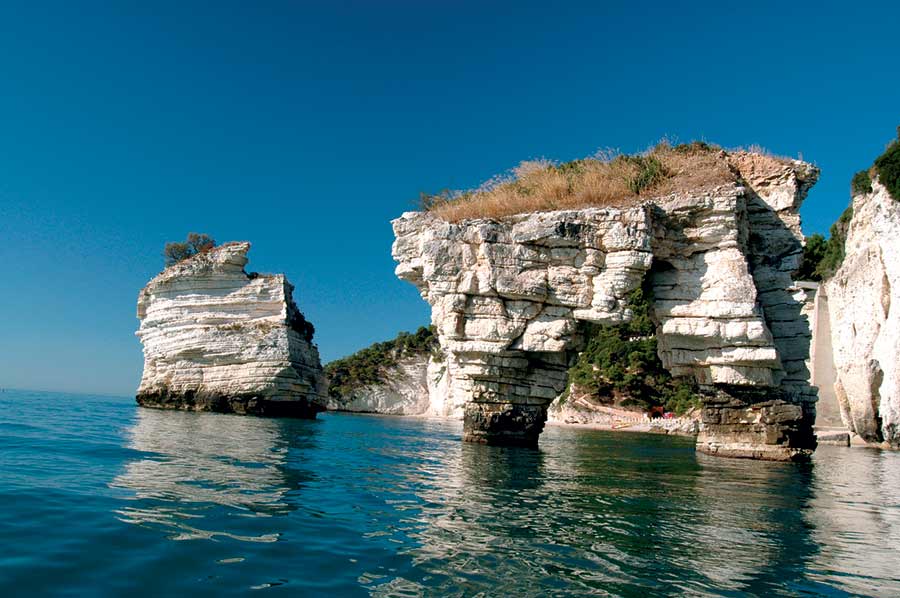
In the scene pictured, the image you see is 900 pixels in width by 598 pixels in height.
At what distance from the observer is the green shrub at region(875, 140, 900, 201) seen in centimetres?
2309

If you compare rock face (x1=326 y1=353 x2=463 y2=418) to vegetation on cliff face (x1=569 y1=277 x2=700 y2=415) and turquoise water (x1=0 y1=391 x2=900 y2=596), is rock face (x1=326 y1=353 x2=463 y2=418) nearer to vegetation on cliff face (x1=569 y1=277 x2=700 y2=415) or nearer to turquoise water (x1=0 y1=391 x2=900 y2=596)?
vegetation on cliff face (x1=569 y1=277 x2=700 y2=415)

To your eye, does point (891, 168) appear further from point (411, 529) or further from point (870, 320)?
point (411, 529)

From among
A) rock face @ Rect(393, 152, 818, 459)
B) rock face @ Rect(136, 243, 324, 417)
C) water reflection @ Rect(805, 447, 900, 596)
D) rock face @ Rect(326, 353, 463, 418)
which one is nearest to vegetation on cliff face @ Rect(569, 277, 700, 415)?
rock face @ Rect(136, 243, 324, 417)

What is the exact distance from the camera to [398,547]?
5.57 m

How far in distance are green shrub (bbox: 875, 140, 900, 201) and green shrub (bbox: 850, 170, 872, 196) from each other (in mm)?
1261

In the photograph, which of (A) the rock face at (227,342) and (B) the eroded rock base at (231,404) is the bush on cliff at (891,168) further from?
(B) the eroded rock base at (231,404)

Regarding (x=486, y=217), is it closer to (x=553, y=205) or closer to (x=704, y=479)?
(x=553, y=205)

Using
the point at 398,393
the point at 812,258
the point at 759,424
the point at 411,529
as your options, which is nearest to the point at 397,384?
the point at 398,393

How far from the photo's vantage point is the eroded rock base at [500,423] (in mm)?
18125

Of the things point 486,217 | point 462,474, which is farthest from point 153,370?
point 462,474

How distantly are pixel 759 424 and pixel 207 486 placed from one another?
14623 mm

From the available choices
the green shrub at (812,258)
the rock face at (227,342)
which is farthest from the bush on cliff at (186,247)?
the green shrub at (812,258)

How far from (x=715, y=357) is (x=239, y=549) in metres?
14.3

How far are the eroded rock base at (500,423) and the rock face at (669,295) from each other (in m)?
0.07
